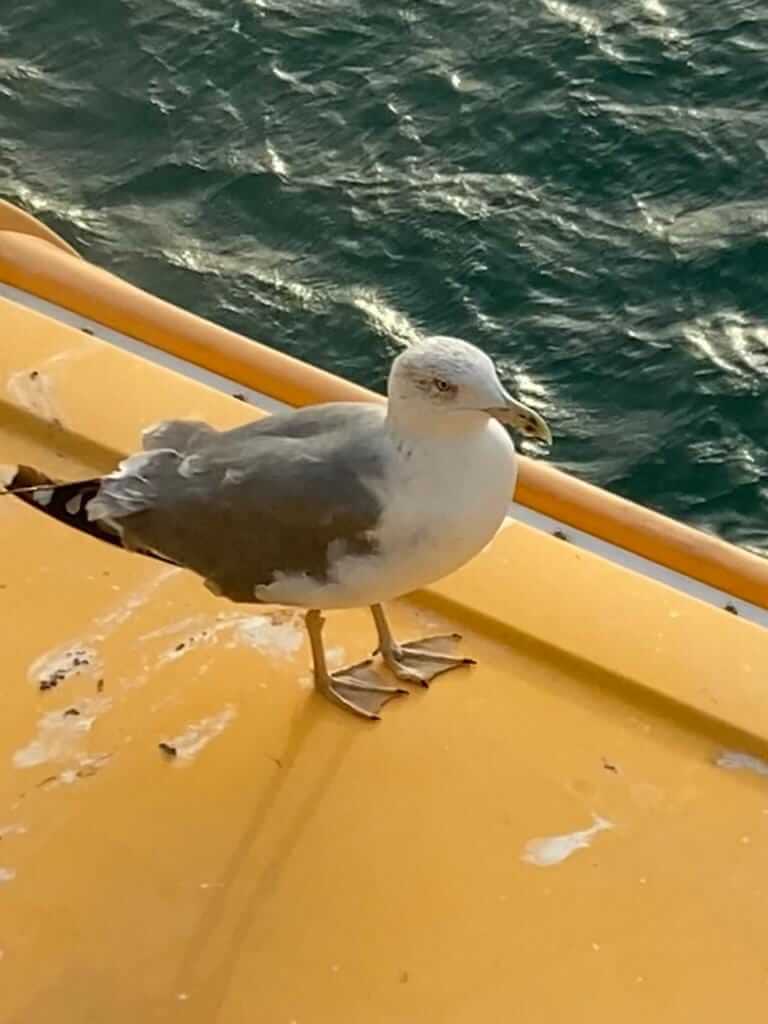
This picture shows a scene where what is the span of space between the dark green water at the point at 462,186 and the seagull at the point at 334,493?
1831mm

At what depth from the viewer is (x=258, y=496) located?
221 cm

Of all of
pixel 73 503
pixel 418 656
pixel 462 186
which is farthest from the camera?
pixel 462 186

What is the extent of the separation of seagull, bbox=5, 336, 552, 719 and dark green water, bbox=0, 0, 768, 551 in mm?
1831

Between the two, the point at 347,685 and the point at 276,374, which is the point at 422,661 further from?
the point at 276,374

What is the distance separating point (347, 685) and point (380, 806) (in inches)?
7.8

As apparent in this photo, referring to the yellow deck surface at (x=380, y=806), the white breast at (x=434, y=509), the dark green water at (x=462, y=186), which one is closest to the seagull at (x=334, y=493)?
the white breast at (x=434, y=509)

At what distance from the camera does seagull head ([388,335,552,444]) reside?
2.11 meters

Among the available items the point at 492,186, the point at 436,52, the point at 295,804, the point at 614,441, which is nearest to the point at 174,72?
the point at 436,52

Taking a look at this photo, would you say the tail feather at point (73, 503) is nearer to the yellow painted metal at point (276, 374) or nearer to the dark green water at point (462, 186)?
the yellow painted metal at point (276, 374)

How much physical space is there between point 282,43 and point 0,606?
3.30 metres

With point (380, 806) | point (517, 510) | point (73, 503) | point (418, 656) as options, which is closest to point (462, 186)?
point (517, 510)

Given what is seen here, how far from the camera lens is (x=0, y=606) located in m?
2.46

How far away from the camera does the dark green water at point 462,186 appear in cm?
427

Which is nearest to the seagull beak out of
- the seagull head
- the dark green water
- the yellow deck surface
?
the seagull head
